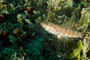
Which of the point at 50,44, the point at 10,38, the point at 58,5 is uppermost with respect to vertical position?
the point at 58,5

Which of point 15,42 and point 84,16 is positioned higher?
point 84,16

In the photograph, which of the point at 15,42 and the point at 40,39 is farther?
the point at 40,39

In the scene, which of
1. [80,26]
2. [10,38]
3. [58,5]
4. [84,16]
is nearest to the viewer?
[10,38]

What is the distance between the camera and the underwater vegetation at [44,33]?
124 inches

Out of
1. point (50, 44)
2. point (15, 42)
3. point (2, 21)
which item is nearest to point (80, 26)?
point (50, 44)

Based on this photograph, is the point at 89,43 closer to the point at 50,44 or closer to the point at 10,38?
the point at 50,44

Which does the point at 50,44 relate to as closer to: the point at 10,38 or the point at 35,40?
the point at 35,40

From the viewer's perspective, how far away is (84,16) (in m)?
4.15

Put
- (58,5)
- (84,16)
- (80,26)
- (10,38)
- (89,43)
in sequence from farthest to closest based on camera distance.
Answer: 1. (58,5)
2. (84,16)
3. (80,26)
4. (10,38)
5. (89,43)

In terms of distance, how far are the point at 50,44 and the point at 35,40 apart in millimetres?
620

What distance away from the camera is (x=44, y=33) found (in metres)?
3.96

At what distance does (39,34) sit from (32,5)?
1.70 m

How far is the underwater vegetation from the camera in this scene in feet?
10.3

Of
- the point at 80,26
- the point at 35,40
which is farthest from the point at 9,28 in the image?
the point at 80,26
